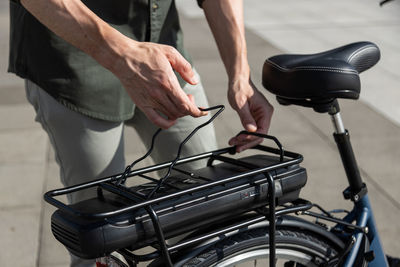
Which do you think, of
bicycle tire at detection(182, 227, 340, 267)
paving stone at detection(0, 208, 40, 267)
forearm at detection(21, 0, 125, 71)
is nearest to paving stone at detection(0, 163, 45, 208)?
paving stone at detection(0, 208, 40, 267)

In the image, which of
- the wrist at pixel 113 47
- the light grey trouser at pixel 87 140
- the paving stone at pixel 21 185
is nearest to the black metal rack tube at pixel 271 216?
the wrist at pixel 113 47

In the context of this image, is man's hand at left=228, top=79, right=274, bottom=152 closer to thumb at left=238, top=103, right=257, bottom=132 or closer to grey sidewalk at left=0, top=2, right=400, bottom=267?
thumb at left=238, top=103, right=257, bottom=132

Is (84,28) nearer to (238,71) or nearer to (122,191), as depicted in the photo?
(122,191)

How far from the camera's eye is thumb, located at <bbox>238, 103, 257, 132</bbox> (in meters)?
2.04

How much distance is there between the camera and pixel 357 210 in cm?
233

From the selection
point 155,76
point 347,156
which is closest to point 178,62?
point 155,76

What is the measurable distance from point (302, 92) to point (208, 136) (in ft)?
1.63

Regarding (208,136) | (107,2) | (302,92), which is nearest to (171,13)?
(107,2)

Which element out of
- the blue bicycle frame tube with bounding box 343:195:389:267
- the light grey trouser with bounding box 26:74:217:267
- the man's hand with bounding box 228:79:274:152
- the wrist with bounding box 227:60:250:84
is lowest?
the blue bicycle frame tube with bounding box 343:195:389:267

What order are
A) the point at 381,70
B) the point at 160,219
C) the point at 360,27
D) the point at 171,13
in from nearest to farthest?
1. the point at 160,219
2. the point at 171,13
3. the point at 381,70
4. the point at 360,27

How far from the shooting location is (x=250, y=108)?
7.04 ft

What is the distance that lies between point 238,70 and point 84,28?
2.32ft

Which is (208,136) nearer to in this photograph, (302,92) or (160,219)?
(302,92)

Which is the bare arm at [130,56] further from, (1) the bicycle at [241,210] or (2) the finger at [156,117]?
(1) the bicycle at [241,210]
